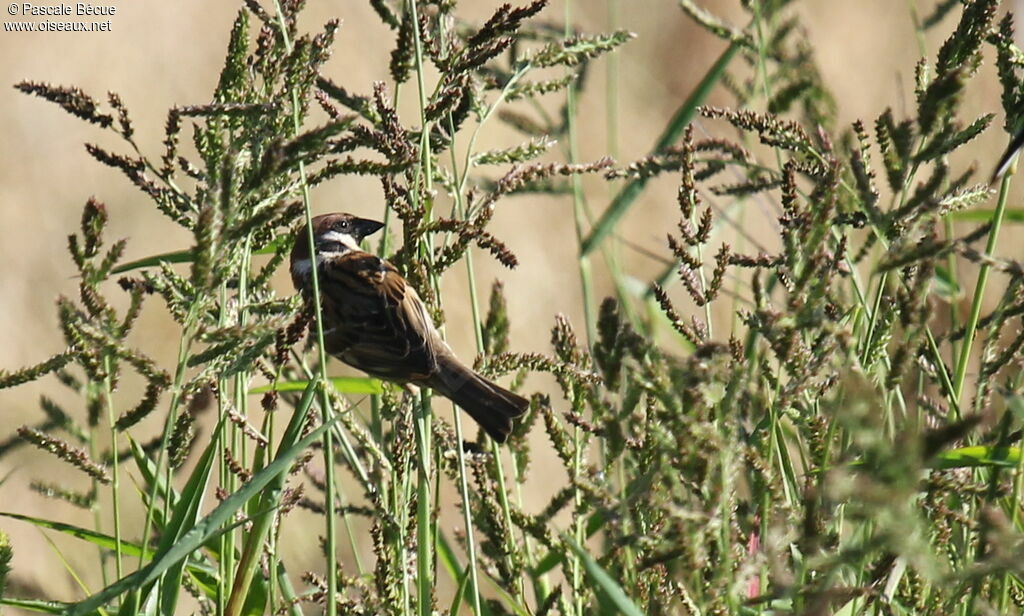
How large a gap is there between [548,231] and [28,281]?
5.88 feet

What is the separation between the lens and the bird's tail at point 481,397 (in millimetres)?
1893

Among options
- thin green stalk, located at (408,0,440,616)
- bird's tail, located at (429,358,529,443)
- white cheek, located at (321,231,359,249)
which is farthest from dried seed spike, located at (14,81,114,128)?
white cheek, located at (321,231,359,249)

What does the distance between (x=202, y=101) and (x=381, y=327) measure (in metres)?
1.67

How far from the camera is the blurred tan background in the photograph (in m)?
3.68

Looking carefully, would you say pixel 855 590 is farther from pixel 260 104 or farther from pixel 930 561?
pixel 260 104

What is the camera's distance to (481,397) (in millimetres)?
2092

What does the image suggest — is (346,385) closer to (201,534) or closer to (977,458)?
(201,534)

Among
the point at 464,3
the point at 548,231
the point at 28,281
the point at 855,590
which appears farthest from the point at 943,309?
the point at 855,590

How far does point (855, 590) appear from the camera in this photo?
3.16ft

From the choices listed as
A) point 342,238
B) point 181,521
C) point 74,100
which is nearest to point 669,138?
point 342,238

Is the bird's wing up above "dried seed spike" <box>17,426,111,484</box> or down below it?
above

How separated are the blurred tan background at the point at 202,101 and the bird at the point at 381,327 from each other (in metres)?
0.95

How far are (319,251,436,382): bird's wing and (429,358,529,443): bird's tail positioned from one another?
0.12ft

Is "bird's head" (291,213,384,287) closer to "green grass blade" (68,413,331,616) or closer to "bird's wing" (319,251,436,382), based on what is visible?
Result: "bird's wing" (319,251,436,382)
